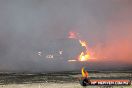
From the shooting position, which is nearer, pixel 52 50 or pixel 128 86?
pixel 128 86

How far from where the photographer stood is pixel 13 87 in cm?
6184

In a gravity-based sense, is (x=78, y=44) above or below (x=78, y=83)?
above

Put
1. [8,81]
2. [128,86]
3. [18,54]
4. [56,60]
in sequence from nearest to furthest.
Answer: [128,86] < [8,81] < [56,60] < [18,54]

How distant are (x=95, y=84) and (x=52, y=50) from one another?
8388 cm

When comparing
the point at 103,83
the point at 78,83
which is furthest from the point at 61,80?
the point at 103,83

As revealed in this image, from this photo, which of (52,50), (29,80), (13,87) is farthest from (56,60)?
(13,87)

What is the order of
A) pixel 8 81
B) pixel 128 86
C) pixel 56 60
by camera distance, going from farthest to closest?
pixel 56 60
pixel 8 81
pixel 128 86

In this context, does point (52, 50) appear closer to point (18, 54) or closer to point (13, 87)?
point (18, 54)

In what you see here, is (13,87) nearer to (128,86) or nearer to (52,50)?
(128,86)

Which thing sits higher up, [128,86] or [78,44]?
[78,44]

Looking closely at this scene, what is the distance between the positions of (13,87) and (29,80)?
9.02 meters

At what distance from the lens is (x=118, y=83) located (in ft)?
202

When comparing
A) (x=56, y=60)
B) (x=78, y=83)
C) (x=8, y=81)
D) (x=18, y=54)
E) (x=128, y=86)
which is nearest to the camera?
(x=128, y=86)

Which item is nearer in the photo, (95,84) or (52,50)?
(95,84)
